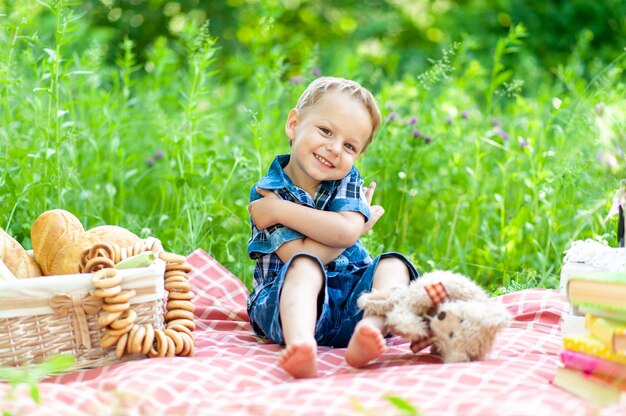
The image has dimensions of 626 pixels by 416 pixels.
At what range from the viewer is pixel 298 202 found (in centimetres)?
261

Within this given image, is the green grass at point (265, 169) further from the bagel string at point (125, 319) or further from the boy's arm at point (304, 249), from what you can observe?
the bagel string at point (125, 319)

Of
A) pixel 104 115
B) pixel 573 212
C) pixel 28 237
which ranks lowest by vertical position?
pixel 28 237

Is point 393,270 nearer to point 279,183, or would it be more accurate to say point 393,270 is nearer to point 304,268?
point 304,268

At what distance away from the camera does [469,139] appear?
13.4 ft

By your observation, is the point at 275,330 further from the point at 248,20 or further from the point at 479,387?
the point at 248,20

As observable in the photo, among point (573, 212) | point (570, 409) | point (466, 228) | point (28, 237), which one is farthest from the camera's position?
point (466, 228)

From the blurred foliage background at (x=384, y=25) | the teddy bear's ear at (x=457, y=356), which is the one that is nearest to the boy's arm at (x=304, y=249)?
the teddy bear's ear at (x=457, y=356)

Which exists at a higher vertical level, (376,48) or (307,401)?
(376,48)

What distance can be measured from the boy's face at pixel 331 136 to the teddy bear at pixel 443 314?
454mm

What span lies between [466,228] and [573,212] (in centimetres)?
50

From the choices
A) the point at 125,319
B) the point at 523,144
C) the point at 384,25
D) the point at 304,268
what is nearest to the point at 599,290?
the point at 304,268

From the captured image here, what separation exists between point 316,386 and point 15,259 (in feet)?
3.45

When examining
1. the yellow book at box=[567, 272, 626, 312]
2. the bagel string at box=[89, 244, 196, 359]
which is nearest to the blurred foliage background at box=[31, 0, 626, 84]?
the bagel string at box=[89, 244, 196, 359]

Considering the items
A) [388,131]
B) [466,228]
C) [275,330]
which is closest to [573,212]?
[466,228]
